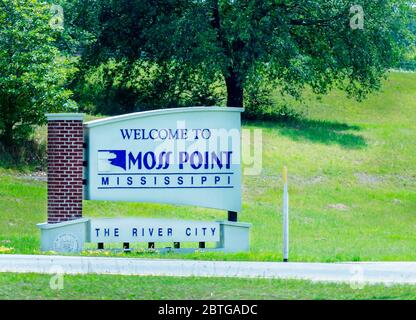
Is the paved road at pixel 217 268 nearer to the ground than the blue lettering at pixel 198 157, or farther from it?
nearer to the ground

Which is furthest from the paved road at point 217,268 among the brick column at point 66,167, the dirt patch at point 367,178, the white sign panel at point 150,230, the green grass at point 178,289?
the dirt patch at point 367,178

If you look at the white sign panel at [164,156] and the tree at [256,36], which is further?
the tree at [256,36]

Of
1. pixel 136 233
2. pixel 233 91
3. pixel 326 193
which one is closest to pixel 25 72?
pixel 233 91

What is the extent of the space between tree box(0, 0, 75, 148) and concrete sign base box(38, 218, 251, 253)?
16.1 m

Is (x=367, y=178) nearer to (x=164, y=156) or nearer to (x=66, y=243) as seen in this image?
(x=164, y=156)

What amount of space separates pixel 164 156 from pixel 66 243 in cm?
245

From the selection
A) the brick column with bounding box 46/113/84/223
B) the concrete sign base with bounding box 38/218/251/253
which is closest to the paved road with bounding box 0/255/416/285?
the concrete sign base with bounding box 38/218/251/253

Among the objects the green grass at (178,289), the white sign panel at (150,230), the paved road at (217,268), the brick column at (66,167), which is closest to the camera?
the green grass at (178,289)

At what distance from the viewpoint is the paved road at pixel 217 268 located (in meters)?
14.6

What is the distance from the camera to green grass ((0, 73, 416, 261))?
26.9 m

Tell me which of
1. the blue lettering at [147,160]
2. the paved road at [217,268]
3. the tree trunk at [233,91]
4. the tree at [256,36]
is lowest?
the paved road at [217,268]

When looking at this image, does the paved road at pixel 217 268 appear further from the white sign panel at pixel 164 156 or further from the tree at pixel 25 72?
the tree at pixel 25 72

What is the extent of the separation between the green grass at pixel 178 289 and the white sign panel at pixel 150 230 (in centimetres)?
520
